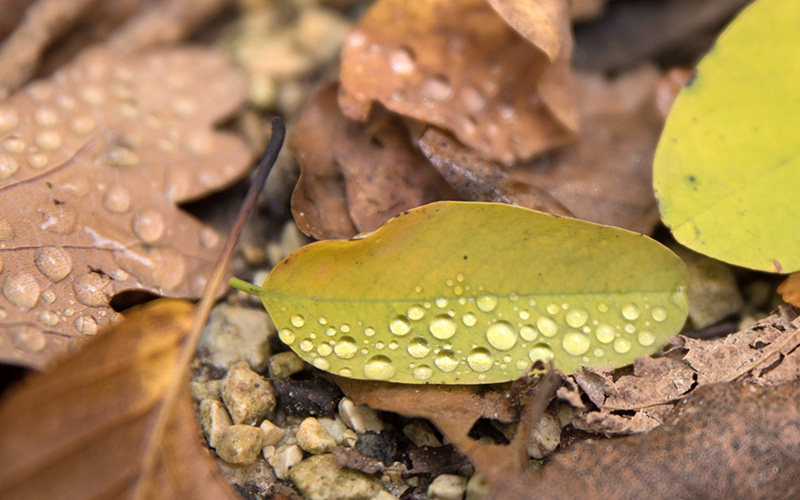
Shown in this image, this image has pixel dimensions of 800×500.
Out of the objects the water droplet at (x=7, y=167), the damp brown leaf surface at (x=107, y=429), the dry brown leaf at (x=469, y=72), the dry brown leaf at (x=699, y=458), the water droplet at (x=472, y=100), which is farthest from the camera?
the water droplet at (x=472, y=100)

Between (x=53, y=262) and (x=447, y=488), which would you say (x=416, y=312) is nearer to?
(x=447, y=488)

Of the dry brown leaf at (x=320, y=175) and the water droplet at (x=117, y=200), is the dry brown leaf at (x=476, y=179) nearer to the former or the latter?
the dry brown leaf at (x=320, y=175)

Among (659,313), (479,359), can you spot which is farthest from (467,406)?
(659,313)

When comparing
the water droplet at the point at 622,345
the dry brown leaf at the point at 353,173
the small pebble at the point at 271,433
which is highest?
the dry brown leaf at the point at 353,173

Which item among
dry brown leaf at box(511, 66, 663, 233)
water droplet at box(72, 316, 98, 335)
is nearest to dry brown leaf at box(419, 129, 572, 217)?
dry brown leaf at box(511, 66, 663, 233)

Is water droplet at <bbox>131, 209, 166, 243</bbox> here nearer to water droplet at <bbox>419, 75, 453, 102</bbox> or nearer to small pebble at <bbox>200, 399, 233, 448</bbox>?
small pebble at <bbox>200, 399, 233, 448</bbox>

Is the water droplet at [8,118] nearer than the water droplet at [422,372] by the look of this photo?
No

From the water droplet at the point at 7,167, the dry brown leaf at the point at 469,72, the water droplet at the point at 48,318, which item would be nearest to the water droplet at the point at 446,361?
the dry brown leaf at the point at 469,72
